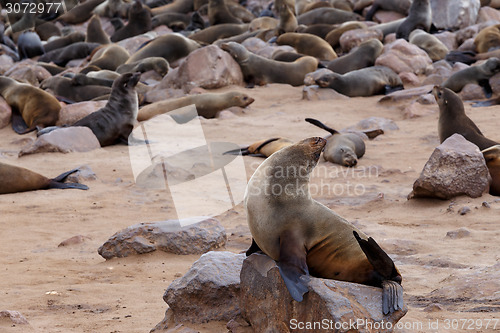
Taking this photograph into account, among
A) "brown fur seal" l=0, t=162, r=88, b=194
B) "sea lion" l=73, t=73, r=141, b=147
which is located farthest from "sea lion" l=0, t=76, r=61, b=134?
"brown fur seal" l=0, t=162, r=88, b=194

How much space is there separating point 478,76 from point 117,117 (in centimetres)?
559

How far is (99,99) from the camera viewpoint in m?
11.5

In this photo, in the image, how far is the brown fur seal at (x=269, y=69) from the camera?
1250cm

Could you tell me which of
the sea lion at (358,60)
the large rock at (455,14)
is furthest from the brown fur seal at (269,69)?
the large rock at (455,14)

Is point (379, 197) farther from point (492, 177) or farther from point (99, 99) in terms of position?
point (99, 99)

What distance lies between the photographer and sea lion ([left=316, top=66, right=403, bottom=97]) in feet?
37.0

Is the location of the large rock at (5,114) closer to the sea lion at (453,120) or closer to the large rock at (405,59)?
the large rock at (405,59)

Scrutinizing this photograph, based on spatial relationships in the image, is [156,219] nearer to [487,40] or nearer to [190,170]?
[190,170]

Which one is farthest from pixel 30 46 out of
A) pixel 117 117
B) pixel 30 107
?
pixel 117 117

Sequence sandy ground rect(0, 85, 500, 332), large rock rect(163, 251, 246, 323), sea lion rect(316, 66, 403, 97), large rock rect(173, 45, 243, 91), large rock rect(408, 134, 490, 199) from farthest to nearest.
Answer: large rock rect(173, 45, 243, 91)
sea lion rect(316, 66, 403, 97)
large rock rect(408, 134, 490, 199)
sandy ground rect(0, 85, 500, 332)
large rock rect(163, 251, 246, 323)

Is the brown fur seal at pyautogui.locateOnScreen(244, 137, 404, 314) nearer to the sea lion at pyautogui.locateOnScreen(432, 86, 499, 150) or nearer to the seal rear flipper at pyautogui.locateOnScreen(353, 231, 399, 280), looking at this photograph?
the seal rear flipper at pyautogui.locateOnScreen(353, 231, 399, 280)

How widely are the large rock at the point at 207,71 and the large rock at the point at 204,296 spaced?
29.0ft

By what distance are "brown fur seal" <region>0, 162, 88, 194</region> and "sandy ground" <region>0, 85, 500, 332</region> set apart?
127mm

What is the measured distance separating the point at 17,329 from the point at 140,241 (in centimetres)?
153
